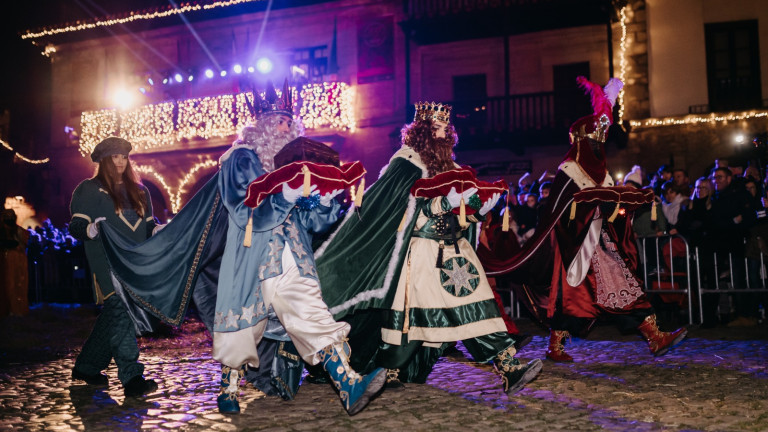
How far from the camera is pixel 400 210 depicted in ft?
17.0

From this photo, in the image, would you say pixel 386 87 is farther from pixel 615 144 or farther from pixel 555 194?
pixel 555 194

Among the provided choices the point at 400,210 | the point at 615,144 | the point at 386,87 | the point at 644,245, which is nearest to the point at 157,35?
the point at 386,87

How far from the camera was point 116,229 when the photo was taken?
5.39 meters

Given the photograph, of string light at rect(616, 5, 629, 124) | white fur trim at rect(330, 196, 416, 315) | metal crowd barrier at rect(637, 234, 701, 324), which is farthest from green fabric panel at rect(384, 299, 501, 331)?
string light at rect(616, 5, 629, 124)

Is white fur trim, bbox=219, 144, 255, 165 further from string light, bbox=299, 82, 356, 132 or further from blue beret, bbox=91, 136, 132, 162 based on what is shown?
string light, bbox=299, 82, 356, 132

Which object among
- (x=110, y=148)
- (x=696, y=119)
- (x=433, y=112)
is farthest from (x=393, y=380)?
(x=696, y=119)

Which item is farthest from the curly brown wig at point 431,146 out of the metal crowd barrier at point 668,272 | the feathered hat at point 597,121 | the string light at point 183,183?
the string light at point 183,183

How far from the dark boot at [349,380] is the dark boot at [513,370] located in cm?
100

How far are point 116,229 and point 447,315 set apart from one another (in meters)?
2.61

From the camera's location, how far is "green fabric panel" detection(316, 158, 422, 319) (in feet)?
16.9

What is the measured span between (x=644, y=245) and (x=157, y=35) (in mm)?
19612

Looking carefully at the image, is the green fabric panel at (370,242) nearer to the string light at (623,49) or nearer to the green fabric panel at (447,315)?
the green fabric panel at (447,315)

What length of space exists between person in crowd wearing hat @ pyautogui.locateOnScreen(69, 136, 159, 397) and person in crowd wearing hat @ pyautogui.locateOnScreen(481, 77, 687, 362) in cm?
333

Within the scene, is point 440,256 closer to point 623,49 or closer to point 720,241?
point 720,241
